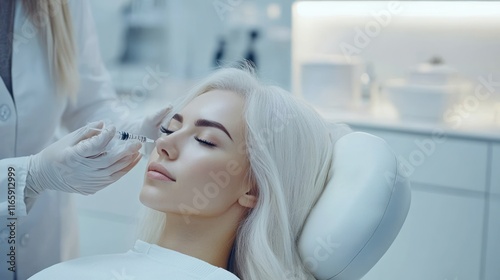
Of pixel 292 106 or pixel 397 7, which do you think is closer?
pixel 292 106

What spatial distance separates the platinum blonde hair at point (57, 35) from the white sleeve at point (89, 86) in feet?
0.30

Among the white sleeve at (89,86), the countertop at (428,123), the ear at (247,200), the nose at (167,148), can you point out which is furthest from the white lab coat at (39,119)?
the countertop at (428,123)

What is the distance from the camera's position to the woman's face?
1096mm

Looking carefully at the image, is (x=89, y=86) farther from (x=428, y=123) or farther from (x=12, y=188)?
(x=428, y=123)

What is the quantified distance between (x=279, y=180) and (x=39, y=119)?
48 cm

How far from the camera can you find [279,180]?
1137mm

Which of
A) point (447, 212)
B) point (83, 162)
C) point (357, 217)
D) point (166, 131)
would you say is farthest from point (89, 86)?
point (447, 212)

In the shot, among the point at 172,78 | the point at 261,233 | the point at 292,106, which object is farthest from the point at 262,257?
the point at 172,78

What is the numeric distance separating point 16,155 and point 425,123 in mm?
1382

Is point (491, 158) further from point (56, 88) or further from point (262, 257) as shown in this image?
point (56, 88)

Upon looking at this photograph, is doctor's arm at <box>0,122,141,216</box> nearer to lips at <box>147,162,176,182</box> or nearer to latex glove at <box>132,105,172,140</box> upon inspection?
lips at <box>147,162,176,182</box>

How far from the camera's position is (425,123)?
2.12 metres

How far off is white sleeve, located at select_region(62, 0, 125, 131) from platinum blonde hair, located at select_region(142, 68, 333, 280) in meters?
0.38

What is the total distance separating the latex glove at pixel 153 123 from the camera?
1281mm
